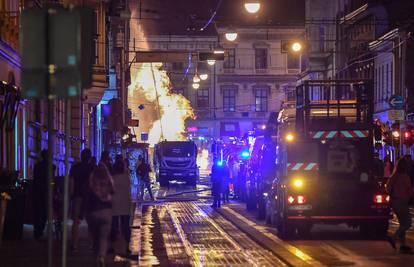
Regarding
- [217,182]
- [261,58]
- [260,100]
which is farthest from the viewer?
[260,100]

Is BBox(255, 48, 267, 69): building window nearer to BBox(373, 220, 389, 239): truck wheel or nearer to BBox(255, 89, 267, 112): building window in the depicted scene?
BBox(255, 89, 267, 112): building window

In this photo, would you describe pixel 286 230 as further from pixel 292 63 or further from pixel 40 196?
pixel 292 63

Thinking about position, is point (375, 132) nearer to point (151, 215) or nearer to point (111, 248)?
point (111, 248)

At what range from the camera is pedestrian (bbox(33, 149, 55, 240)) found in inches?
830

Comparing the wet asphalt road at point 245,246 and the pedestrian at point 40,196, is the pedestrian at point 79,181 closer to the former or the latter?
the wet asphalt road at point 245,246

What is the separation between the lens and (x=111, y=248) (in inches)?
758

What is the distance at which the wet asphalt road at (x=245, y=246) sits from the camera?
58.8 ft

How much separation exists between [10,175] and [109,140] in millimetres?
40529

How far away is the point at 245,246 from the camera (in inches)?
842

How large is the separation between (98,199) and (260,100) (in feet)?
310

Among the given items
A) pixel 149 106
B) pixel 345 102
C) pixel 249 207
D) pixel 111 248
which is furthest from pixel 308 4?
pixel 111 248

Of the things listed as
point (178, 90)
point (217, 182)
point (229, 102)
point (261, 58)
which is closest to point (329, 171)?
point (217, 182)

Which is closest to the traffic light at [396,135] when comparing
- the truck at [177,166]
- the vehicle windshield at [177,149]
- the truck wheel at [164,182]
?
the truck at [177,166]

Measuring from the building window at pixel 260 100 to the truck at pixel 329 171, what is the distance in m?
83.5
